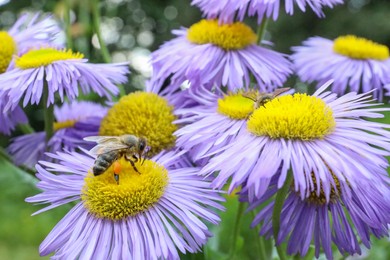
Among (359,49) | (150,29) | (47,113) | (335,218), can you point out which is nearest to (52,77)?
(47,113)

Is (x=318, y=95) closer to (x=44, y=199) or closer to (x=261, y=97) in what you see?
(x=261, y=97)

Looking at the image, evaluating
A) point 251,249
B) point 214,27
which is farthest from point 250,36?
point 251,249

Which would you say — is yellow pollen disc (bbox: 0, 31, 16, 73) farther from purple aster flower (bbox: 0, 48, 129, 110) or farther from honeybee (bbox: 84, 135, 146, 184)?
honeybee (bbox: 84, 135, 146, 184)

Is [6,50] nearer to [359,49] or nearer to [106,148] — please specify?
[106,148]

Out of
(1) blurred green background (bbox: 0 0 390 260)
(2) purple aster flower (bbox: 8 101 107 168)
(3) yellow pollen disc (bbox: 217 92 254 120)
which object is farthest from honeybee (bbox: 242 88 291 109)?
(1) blurred green background (bbox: 0 0 390 260)

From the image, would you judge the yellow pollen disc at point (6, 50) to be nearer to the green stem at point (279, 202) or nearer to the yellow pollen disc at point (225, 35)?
the yellow pollen disc at point (225, 35)
